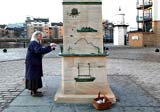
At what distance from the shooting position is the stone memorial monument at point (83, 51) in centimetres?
898

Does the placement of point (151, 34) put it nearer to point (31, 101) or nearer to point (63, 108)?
point (31, 101)

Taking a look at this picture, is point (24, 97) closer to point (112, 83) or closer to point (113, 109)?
point (113, 109)

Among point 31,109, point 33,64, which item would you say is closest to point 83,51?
point 33,64

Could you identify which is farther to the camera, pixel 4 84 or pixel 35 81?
pixel 4 84

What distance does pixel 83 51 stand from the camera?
9.08m

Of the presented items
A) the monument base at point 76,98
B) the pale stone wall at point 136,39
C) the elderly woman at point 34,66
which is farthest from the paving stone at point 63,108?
the pale stone wall at point 136,39

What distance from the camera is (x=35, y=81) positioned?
9.66 metres

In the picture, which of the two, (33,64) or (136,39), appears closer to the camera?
(33,64)

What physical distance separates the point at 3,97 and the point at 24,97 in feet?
1.74

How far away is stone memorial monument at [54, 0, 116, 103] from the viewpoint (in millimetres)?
8984

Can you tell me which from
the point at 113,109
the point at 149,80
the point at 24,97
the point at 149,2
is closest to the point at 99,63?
the point at 113,109

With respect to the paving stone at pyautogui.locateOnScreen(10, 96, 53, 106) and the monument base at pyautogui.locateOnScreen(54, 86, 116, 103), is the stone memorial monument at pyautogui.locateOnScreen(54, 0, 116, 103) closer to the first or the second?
the monument base at pyautogui.locateOnScreen(54, 86, 116, 103)

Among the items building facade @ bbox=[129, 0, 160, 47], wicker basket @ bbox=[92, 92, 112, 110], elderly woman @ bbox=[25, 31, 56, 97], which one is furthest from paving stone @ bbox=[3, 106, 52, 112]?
building facade @ bbox=[129, 0, 160, 47]

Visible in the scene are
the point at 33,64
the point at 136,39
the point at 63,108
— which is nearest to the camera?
the point at 63,108
